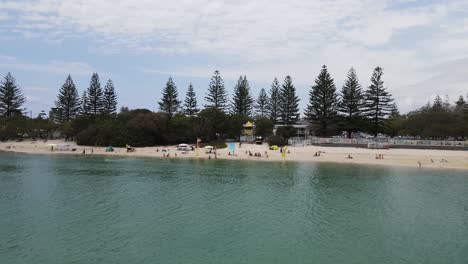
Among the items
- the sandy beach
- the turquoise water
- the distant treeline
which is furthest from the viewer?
the distant treeline

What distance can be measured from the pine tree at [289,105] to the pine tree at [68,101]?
35657 mm

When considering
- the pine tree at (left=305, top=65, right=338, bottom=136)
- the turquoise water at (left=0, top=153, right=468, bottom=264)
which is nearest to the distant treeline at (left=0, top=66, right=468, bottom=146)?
the pine tree at (left=305, top=65, right=338, bottom=136)

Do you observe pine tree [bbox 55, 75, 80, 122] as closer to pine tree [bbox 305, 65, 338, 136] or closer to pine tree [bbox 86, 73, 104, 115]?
pine tree [bbox 86, 73, 104, 115]

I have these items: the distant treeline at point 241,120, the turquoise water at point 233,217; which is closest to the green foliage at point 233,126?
the distant treeline at point 241,120

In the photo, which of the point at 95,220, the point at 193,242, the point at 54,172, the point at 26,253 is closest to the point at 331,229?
the point at 193,242

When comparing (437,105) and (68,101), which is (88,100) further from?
(437,105)

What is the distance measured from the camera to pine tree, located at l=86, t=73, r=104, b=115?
58.2 metres

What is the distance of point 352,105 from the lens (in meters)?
47.8

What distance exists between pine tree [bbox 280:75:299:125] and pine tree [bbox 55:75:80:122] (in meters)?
35.7

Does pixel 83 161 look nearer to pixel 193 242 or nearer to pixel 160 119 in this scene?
pixel 160 119

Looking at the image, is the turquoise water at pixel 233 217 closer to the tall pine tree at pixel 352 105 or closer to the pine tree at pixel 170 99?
the tall pine tree at pixel 352 105

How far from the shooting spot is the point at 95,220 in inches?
535

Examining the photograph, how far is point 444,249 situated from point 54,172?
83.9 ft

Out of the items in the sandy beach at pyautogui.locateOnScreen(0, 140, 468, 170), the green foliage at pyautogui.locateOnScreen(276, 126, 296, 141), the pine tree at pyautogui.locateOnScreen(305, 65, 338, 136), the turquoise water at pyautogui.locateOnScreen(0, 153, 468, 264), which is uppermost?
the pine tree at pyautogui.locateOnScreen(305, 65, 338, 136)
